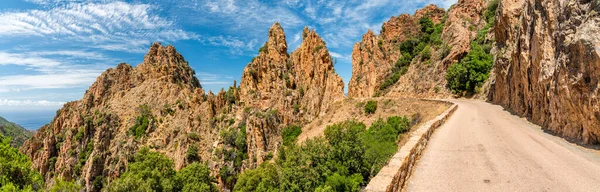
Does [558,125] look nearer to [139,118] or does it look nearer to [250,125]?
[250,125]

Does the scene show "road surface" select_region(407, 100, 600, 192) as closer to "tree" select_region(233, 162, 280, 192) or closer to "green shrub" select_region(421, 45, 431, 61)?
"tree" select_region(233, 162, 280, 192)

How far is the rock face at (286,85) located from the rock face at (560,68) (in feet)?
76.4

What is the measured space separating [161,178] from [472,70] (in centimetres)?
3631

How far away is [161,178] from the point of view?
1232 inches

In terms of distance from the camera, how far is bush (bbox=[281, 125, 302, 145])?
122ft

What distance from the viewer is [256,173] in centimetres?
2973

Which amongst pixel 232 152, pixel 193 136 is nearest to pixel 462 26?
pixel 232 152

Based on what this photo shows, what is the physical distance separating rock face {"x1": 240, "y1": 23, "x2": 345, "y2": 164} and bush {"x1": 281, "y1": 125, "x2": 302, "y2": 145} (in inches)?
48.8

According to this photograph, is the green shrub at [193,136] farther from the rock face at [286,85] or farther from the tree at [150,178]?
the rock face at [286,85]

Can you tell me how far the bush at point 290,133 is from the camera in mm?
37306

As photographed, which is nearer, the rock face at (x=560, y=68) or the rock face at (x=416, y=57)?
the rock face at (x=560, y=68)

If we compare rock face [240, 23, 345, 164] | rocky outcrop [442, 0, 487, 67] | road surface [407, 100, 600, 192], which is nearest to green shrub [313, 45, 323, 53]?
rock face [240, 23, 345, 164]

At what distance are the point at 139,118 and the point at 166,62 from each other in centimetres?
1532

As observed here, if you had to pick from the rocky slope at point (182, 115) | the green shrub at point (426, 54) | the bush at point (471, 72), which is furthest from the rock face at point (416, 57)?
the rocky slope at point (182, 115)
